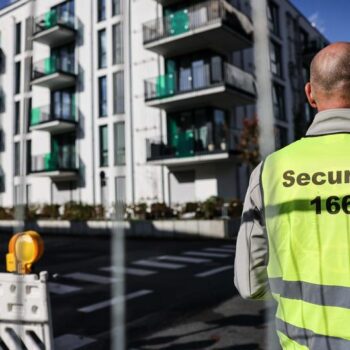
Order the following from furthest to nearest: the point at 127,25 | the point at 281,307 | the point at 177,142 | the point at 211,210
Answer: the point at 177,142, the point at 211,210, the point at 127,25, the point at 281,307

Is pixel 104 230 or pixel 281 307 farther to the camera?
pixel 104 230

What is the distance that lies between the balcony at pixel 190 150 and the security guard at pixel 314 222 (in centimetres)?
1540

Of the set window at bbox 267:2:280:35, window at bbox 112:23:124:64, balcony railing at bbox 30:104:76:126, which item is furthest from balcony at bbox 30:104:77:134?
window at bbox 112:23:124:64

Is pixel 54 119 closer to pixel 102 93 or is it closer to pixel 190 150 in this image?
pixel 102 93

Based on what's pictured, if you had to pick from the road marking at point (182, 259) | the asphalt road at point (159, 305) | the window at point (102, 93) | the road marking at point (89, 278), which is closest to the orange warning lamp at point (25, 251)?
the asphalt road at point (159, 305)

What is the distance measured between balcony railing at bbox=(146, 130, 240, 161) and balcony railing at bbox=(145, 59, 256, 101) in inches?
78.0

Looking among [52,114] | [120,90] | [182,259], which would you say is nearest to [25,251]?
[120,90]

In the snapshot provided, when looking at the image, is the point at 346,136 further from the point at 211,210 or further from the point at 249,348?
the point at 211,210

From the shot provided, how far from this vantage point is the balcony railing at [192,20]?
54.5 feet

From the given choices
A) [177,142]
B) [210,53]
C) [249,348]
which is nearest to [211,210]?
[177,142]

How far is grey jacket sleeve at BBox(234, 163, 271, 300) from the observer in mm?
1357

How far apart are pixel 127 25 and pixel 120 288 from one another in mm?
1283

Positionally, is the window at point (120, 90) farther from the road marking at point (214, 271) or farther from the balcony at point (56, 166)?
the balcony at point (56, 166)

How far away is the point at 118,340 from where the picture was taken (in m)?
2.14
